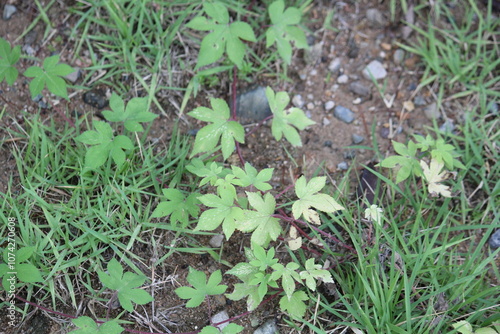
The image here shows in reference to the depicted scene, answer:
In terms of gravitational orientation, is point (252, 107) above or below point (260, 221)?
above

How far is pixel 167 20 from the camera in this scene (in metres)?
2.79

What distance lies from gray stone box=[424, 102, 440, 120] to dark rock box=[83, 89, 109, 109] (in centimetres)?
194

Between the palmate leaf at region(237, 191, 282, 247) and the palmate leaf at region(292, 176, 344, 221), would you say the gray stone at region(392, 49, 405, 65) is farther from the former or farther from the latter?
the palmate leaf at region(237, 191, 282, 247)

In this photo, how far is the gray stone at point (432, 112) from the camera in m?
2.81

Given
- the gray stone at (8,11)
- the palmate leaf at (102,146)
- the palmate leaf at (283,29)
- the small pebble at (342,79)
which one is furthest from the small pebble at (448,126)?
the gray stone at (8,11)

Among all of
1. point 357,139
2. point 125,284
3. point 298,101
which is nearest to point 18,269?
point 125,284

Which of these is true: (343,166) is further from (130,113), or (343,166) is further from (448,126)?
(130,113)

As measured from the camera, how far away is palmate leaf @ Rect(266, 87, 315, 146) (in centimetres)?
242

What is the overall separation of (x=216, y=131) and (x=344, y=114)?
88cm

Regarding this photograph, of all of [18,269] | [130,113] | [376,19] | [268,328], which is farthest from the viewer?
[376,19]

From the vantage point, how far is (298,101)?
2816mm

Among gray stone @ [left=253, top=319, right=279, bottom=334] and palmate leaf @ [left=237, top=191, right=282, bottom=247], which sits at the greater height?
palmate leaf @ [left=237, top=191, right=282, bottom=247]

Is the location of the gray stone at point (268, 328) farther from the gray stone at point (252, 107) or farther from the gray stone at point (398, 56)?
the gray stone at point (398, 56)

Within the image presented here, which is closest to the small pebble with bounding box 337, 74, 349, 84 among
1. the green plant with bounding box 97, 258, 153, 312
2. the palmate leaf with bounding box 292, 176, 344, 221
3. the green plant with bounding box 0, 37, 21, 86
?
the palmate leaf with bounding box 292, 176, 344, 221
